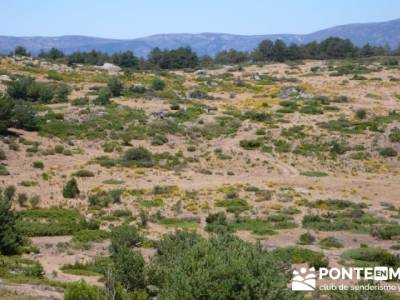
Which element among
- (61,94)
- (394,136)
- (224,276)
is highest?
(224,276)

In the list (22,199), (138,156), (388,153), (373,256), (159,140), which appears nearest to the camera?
(373,256)

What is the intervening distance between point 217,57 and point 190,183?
261ft

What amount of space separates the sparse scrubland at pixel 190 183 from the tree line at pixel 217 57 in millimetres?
18337

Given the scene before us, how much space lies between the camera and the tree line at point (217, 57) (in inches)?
3551

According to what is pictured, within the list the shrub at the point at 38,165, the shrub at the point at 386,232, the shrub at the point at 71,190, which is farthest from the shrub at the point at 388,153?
the shrub at the point at 38,165

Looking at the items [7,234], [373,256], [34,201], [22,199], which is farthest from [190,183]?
[7,234]

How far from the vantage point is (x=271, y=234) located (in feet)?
77.1

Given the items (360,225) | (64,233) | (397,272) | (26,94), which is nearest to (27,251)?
(64,233)

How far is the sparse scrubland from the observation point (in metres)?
14.2

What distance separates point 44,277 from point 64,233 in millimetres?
6423

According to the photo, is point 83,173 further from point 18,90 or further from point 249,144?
point 18,90

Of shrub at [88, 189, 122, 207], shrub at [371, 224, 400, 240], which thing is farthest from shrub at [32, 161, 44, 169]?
shrub at [371, 224, 400, 240]

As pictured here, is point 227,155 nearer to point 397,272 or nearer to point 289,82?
point 397,272

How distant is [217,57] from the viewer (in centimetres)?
10975
